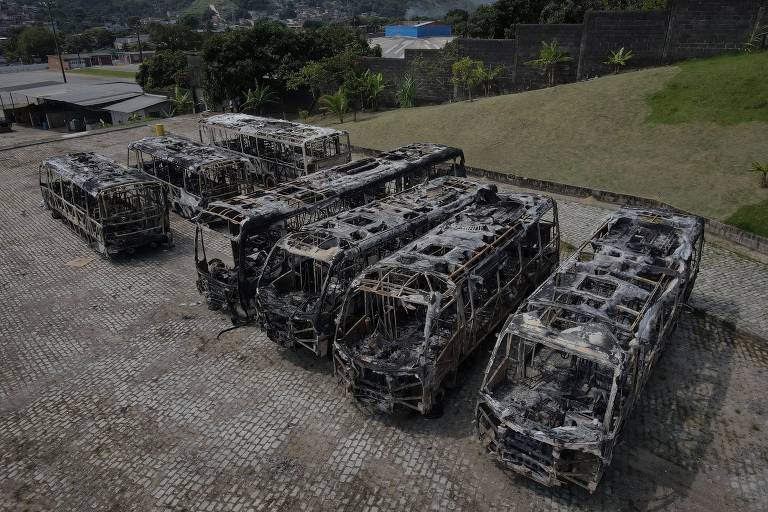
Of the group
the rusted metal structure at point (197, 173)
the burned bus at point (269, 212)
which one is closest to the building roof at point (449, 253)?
the burned bus at point (269, 212)

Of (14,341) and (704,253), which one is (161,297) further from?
(704,253)

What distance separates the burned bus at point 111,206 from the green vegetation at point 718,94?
20510mm

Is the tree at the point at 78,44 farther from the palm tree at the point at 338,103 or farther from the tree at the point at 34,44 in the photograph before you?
the palm tree at the point at 338,103

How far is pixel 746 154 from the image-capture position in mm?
19594

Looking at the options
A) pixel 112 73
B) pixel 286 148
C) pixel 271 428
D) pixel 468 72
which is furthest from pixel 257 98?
pixel 112 73

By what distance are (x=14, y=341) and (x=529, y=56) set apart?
30.2 metres

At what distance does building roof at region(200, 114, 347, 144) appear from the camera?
66.5 ft

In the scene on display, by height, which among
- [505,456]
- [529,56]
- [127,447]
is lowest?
[127,447]

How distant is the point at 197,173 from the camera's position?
57.9 feet

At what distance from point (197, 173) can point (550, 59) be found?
876 inches

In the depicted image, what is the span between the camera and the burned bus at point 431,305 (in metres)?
8.95

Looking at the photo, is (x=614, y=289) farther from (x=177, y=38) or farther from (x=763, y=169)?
(x=177, y=38)

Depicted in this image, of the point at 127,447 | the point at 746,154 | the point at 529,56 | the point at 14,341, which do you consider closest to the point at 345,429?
the point at 127,447

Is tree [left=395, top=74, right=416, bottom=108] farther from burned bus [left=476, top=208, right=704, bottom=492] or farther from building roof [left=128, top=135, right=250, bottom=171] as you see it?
burned bus [left=476, top=208, right=704, bottom=492]
